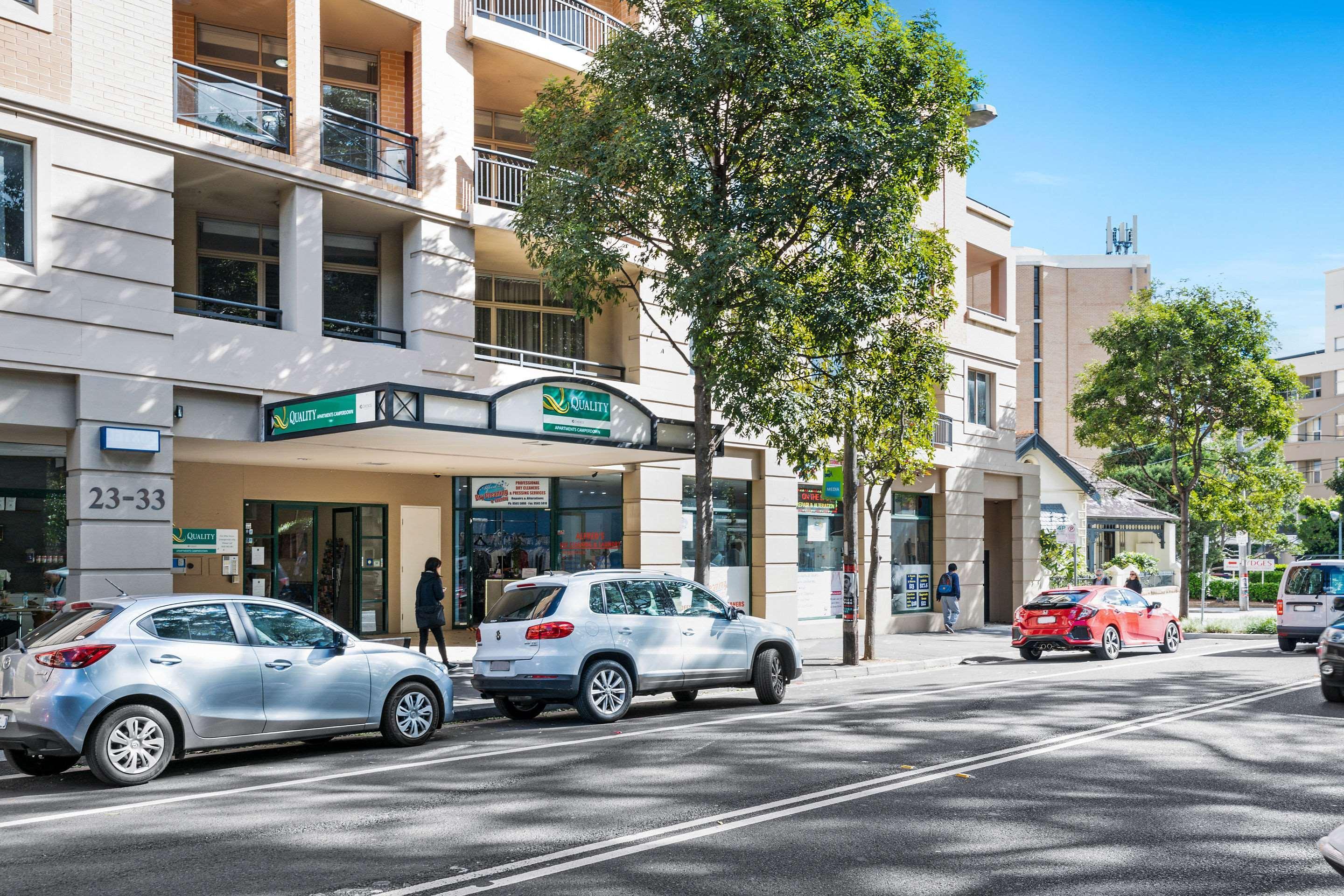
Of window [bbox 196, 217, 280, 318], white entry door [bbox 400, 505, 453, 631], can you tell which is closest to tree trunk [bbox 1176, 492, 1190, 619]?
white entry door [bbox 400, 505, 453, 631]

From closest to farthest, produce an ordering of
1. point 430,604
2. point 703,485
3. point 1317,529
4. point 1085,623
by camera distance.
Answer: point 430,604
point 703,485
point 1085,623
point 1317,529

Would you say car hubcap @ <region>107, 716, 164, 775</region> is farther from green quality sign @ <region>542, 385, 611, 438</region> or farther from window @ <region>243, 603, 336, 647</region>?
green quality sign @ <region>542, 385, 611, 438</region>

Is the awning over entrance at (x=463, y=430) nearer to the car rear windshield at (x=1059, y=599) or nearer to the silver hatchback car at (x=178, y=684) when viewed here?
the silver hatchback car at (x=178, y=684)

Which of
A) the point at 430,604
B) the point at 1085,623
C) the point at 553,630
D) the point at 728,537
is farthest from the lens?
the point at 728,537

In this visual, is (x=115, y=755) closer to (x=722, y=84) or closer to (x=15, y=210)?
(x=15, y=210)

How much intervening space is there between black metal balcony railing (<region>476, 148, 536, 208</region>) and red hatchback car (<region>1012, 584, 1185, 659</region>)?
11960 millimetres

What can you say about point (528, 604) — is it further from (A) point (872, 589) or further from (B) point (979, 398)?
(B) point (979, 398)

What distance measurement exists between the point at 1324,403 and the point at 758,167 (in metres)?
89.4

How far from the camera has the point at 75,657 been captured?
8852 mm

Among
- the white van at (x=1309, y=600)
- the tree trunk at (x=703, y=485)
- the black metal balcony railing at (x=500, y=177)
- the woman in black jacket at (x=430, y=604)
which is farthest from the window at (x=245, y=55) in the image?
the white van at (x=1309, y=600)

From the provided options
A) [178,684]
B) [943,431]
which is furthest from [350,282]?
[943,431]

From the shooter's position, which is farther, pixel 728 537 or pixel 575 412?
pixel 728 537

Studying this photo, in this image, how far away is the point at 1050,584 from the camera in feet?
124

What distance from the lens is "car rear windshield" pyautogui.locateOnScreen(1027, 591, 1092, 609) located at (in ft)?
69.5
